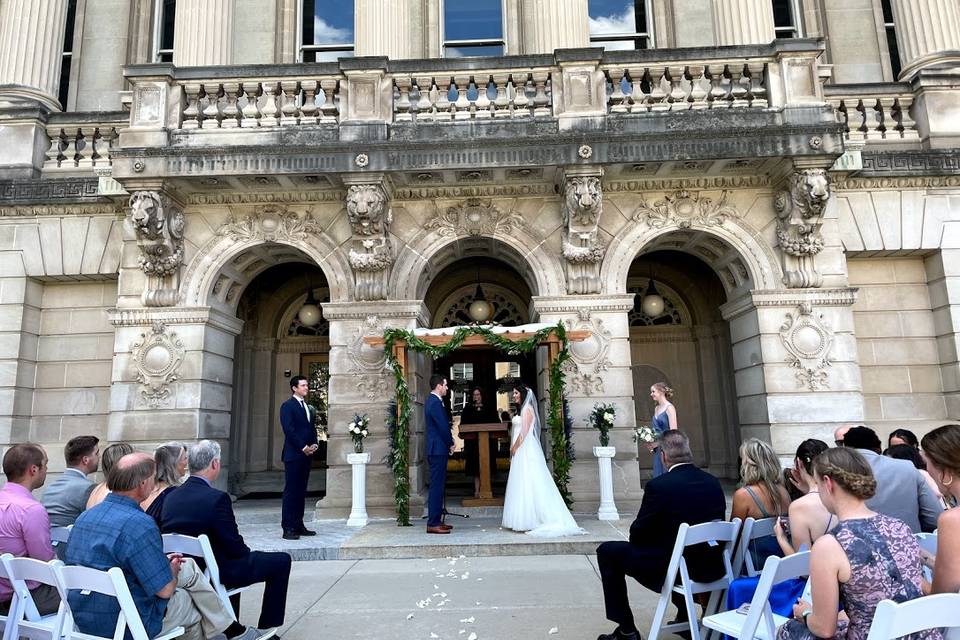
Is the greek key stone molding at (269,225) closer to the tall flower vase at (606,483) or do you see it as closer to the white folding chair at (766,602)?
the tall flower vase at (606,483)

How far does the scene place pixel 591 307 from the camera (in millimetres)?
11289

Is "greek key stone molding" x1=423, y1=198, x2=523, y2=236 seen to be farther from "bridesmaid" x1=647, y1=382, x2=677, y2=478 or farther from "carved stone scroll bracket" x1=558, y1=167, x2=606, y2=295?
"bridesmaid" x1=647, y1=382, x2=677, y2=478

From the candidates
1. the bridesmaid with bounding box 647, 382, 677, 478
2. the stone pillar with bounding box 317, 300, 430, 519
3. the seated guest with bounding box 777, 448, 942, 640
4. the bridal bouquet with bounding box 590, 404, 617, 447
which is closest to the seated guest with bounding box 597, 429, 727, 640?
the seated guest with bounding box 777, 448, 942, 640

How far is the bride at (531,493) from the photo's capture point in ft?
29.3

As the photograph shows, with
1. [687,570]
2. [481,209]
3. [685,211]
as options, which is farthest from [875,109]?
[687,570]

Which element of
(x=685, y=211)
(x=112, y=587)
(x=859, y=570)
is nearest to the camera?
(x=859, y=570)

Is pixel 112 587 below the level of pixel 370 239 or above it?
below

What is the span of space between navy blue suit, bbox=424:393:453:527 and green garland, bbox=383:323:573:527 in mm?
967

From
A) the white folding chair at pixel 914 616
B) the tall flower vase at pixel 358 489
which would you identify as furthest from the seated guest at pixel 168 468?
the tall flower vase at pixel 358 489

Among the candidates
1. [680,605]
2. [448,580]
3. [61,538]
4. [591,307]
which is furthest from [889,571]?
[591,307]

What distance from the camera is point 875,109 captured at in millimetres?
12555

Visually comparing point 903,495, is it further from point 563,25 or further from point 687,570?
point 563,25

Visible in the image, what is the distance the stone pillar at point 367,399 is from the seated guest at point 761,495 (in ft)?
22.5

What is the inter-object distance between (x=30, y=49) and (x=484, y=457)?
12.3 metres
